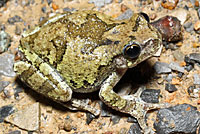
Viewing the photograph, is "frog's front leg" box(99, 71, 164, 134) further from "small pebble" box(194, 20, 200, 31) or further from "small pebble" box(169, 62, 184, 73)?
"small pebble" box(194, 20, 200, 31)

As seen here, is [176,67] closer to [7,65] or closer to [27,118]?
[27,118]

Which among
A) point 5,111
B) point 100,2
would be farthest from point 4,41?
point 100,2

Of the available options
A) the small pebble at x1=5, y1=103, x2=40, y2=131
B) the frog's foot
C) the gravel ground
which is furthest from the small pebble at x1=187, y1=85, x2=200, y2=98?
the small pebble at x1=5, y1=103, x2=40, y2=131

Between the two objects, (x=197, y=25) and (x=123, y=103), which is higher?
(x=197, y=25)

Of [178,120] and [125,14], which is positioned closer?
[178,120]

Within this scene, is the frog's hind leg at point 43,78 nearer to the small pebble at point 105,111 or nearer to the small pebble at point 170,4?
the small pebble at point 105,111
